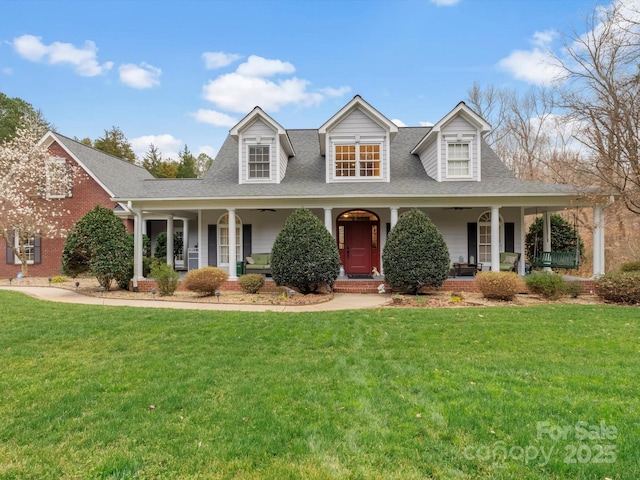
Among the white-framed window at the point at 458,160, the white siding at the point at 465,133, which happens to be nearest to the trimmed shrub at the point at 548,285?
the white siding at the point at 465,133

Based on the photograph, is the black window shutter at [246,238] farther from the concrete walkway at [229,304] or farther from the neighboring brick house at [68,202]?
the neighboring brick house at [68,202]

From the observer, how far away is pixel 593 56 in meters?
12.6

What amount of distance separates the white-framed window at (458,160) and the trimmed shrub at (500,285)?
15.3 feet

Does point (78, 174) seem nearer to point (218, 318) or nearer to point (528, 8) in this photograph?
point (218, 318)

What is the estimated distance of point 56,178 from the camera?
16.9 metres

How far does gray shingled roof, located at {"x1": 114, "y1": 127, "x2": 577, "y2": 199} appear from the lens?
460 inches

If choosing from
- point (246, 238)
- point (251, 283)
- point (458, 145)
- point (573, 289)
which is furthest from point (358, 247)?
point (573, 289)

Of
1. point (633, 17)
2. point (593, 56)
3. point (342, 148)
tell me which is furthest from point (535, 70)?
point (342, 148)

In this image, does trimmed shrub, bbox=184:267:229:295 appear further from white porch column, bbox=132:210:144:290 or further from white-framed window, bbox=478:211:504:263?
white-framed window, bbox=478:211:504:263

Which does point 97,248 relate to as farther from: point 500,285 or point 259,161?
point 500,285

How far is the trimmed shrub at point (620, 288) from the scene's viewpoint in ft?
29.9

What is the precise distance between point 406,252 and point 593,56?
1067cm

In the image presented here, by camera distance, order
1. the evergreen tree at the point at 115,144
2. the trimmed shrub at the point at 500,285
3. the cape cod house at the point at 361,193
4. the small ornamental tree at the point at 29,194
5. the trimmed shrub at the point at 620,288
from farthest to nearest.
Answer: the evergreen tree at the point at 115,144
the small ornamental tree at the point at 29,194
the cape cod house at the point at 361,193
the trimmed shrub at the point at 500,285
the trimmed shrub at the point at 620,288

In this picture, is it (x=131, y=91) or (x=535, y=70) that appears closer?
(x=535, y=70)
